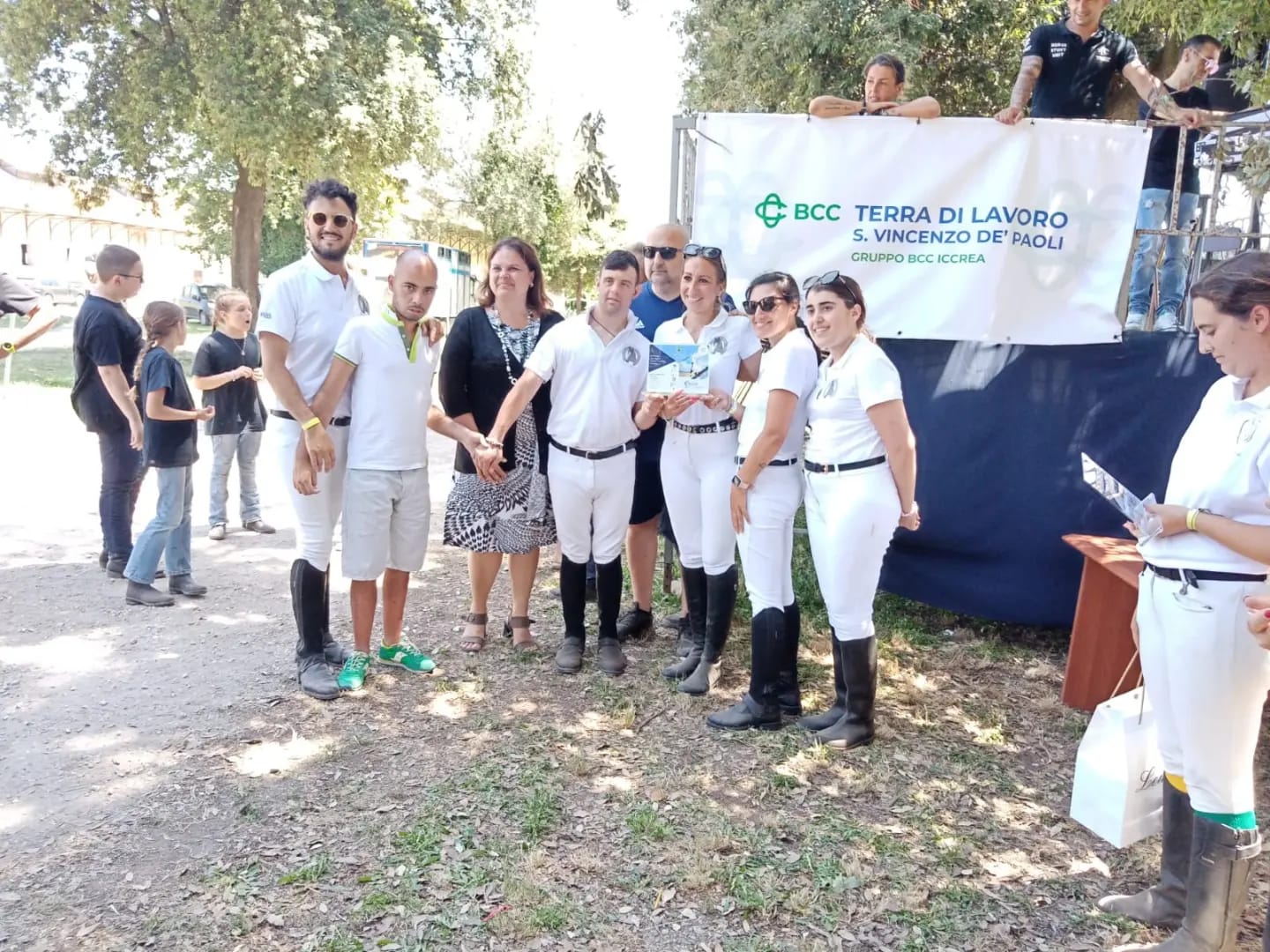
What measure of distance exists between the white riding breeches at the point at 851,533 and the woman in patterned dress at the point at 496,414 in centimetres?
145

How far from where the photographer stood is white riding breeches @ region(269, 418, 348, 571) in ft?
13.1

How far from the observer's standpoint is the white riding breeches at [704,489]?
413 centimetres

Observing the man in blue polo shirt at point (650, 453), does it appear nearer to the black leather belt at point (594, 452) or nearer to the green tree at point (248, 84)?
the black leather belt at point (594, 452)

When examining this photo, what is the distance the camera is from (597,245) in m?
34.4

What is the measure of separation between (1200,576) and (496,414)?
9.96 feet

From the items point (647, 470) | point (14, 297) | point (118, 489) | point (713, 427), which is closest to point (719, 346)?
point (713, 427)

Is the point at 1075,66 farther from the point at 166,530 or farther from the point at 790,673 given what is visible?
the point at 166,530

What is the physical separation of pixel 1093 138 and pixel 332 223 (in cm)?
351

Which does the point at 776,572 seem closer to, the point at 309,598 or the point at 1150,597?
the point at 1150,597

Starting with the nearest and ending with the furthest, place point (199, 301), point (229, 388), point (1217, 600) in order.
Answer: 1. point (1217, 600)
2. point (229, 388)
3. point (199, 301)

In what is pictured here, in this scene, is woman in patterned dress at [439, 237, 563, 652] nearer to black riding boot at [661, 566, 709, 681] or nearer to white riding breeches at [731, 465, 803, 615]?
black riding boot at [661, 566, 709, 681]

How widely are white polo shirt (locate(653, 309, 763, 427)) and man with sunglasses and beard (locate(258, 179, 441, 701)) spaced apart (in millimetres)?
1072

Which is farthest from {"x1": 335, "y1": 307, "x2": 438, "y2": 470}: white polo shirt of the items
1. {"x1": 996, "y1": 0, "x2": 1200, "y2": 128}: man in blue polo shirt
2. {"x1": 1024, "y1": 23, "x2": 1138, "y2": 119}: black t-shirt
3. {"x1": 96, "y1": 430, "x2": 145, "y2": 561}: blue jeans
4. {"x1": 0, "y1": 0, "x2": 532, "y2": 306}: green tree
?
{"x1": 0, "y1": 0, "x2": 532, "y2": 306}: green tree

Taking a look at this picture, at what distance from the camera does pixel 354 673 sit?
427 centimetres
